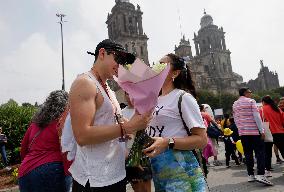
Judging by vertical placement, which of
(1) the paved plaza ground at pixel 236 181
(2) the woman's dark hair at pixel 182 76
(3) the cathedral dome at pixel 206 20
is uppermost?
(3) the cathedral dome at pixel 206 20

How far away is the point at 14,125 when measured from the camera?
15547 millimetres

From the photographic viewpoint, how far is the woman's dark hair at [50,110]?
3.80 meters

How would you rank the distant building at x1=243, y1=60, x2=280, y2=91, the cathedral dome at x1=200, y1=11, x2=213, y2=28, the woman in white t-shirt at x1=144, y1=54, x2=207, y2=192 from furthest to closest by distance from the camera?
the distant building at x1=243, y1=60, x2=280, y2=91, the cathedral dome at x1=200, y1=11, x2=213, y2=28, the woman in white t-shirt at x1=144, y1=54, x2=207, y2=192

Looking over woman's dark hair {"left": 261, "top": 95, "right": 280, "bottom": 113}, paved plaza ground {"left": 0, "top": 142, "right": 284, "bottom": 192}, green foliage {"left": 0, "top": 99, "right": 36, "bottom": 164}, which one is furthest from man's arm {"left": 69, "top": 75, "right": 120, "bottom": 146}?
green foliage {"left": 0, "top": 99, "right": 36, "bottom": 164}

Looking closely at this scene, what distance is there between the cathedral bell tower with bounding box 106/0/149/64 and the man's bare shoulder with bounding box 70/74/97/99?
217 feet

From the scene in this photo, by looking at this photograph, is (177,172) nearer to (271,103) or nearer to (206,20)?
(271,103)

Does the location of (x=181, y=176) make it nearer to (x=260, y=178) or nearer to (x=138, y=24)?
(x=260, y=178)

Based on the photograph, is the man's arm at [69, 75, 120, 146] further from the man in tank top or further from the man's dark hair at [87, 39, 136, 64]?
the man's dark hair at [87, 39, 136, 64]

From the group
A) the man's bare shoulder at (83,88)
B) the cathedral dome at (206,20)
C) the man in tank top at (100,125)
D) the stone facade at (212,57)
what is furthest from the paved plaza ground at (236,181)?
the cathedral dome at (206,20)

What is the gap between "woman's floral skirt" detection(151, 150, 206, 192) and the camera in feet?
8.51

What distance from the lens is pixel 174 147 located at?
2582 millimetres

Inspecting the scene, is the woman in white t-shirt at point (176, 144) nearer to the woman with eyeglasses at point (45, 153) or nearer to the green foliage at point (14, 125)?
the woman with eyeglasses at point (45, 153)

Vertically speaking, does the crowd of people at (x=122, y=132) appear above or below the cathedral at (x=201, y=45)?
below

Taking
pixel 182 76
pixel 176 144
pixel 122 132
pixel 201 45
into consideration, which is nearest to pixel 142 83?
pixel 122 132
